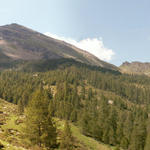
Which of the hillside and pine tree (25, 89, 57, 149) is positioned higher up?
pine tree (25, 89, 57, 149)

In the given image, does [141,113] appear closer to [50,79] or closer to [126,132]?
[126,132]

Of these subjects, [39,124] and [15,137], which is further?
[15,137]

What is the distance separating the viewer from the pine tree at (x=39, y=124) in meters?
28.2

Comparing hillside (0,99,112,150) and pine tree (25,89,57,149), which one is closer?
hillside (0,99,112,150)

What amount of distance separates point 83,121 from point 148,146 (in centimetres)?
3250

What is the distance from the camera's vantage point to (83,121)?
229ft

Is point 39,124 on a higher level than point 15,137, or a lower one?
higher

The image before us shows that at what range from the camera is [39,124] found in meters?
28.7

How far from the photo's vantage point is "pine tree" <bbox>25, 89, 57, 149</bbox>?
1112 inches

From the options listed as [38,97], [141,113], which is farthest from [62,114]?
[141,113]

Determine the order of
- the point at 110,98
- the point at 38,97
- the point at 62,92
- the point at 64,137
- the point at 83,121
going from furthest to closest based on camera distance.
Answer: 1. the point at 110,98
2. the point at 62,92
3. the point at 83,121
4. the point at 64,137
5. the point at 38,97

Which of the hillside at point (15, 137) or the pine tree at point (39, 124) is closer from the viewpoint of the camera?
the hillside at point (15, 137)

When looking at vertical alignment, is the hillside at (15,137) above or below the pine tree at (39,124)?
below

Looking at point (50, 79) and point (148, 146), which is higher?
point (50, 79)
